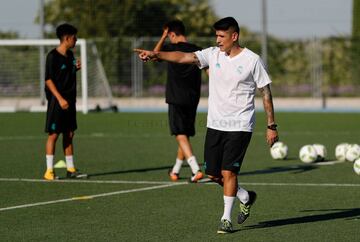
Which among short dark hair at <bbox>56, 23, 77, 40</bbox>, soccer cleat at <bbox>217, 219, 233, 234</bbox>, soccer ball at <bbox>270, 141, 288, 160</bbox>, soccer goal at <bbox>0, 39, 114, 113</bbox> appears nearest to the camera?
soccer cleat at <bbox>217, 219, 233, 234</bbox>

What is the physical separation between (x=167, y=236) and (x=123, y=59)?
93.8ft

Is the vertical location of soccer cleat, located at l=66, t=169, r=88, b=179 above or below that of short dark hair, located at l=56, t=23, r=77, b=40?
below

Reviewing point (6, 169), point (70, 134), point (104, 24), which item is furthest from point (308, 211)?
point (104, 24)

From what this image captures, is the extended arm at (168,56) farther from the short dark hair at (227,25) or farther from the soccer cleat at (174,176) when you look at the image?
the soccer cleat at (174,176)

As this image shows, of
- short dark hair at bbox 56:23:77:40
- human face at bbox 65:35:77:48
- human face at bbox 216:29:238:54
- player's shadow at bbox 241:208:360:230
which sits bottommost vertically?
player's shadow at bbox 241:208:360:230

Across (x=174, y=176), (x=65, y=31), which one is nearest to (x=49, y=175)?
(x=174, y=176)

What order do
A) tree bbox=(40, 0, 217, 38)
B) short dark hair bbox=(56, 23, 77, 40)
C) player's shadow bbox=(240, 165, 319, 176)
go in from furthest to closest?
tree bbox=(40, 0, 217, 38) < player's shadow bbox=(240, 165, 319, 176) < short dark hair bbox=(56, 23, 77, 40)

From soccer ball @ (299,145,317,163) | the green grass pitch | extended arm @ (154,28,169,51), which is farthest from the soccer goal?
extended arm @ (154,28,169,51)

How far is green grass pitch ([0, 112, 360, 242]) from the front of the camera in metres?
8.91

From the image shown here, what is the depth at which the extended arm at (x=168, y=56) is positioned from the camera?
8961 millimetres

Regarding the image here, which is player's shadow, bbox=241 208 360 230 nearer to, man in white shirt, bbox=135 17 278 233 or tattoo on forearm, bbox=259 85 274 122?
man in white shirt, bbox=135 17 278 233

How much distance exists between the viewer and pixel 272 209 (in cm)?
1034

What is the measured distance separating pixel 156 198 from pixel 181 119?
2.17m

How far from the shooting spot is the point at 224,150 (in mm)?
9070
